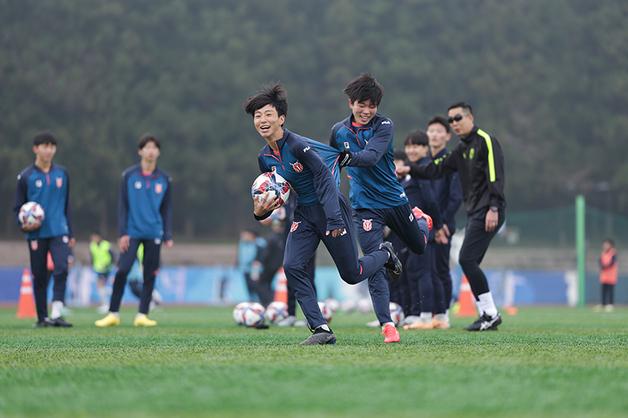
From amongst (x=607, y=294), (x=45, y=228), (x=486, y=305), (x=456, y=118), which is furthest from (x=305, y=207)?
(x=607, y=294)

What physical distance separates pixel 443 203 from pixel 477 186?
176 cm

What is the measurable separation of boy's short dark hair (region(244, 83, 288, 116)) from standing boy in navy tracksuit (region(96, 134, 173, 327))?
5.33 meters

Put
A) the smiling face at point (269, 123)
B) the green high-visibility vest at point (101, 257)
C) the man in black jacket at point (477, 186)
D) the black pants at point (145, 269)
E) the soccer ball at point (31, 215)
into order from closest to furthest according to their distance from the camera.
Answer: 1. the smiling face at point (269, 123)
2. the man in black jacket at point (477, 186)
3. the soccer ball at point (31, 215)
4. the black pants at point (145, 269)
5. the green high-visibility vest at point (101, 257)

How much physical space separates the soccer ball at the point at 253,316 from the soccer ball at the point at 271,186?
4.08m

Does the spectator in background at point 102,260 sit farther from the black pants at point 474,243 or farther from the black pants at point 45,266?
the black pants at point 474,243

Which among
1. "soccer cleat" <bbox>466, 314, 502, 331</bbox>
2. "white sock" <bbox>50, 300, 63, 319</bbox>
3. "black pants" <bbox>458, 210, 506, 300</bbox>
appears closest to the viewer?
"black pants" <bbox>458, 210, 506, 300</bbox>

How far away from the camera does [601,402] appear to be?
5.00 m

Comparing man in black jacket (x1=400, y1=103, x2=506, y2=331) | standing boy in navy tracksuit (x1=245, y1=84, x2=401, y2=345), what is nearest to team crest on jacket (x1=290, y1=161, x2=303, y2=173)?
standing boy in navy tracksuit (x1=245, y1=84, x2=401, y2=345)

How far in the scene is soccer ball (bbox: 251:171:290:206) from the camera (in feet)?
27.2

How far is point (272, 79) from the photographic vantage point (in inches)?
2430

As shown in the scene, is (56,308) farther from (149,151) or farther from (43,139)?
(149,151)

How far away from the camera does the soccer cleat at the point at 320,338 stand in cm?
848

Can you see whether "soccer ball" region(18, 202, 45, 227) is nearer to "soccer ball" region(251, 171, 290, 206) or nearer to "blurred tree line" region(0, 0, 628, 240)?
"soccer ball" region(251, 171, 290, 206)

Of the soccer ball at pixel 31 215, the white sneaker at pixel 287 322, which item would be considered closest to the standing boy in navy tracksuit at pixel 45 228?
the soccer ball at pixel 31 215
